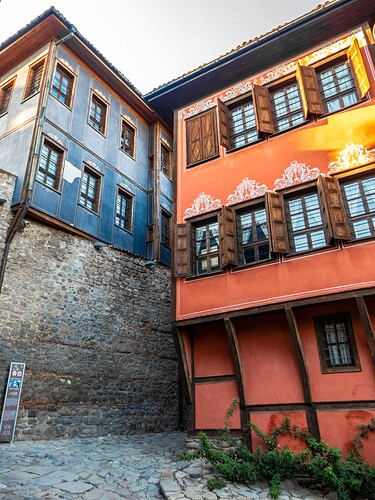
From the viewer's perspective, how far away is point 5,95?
1281cm

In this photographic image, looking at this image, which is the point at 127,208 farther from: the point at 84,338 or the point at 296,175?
the point at 296,175

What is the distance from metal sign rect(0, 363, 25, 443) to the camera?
7.96m

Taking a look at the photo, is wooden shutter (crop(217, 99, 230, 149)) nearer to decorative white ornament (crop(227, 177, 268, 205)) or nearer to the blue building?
decorative white ornament (crop(227, 177, 268, 205))

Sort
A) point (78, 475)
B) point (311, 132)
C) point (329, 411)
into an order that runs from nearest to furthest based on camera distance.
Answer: point (78, 475) < point (329, 411) < point (311, 132)

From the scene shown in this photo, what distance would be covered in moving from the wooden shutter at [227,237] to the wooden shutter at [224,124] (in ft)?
6.23

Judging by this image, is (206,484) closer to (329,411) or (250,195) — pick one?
(329,411)

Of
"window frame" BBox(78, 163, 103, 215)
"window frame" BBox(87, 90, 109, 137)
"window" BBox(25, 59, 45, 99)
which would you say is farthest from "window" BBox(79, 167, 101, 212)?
"window" BBox(25, 59, 45, 99)

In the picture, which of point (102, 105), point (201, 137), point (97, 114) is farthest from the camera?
point (102, 105)

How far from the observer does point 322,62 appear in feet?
29.1

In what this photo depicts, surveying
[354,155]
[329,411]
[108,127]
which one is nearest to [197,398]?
[329,411]

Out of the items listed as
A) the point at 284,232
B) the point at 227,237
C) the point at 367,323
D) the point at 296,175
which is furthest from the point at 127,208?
the point at 367,323

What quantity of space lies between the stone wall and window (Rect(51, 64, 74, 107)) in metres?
4.44

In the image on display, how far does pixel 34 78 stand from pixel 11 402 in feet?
31.7

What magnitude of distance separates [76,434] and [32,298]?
11.5 feet
